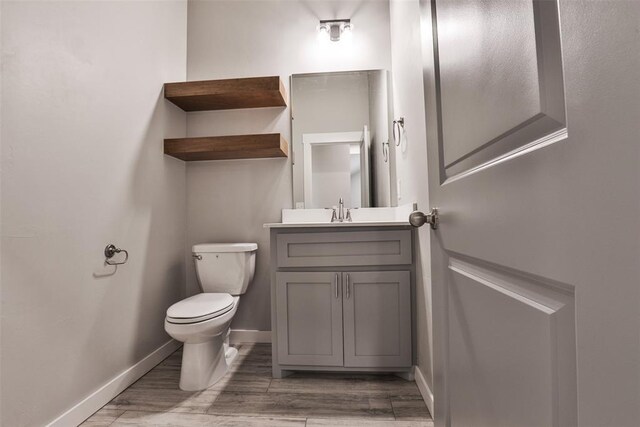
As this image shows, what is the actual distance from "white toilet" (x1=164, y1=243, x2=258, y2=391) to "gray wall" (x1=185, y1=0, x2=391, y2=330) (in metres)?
0.30

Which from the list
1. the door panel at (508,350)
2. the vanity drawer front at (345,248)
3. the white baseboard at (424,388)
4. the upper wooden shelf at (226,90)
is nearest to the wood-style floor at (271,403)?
the white baseboard at (424,388)

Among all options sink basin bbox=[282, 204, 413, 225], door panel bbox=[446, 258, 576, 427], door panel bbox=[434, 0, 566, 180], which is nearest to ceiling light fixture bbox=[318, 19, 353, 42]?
sink basin bbox=[282, 204, 413, 225]

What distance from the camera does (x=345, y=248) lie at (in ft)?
5.49

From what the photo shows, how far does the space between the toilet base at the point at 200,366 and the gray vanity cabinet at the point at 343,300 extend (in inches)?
13.4

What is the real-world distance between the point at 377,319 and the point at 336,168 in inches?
45.4

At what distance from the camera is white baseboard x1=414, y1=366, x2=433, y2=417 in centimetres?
136

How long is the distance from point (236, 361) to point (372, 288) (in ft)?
3.39

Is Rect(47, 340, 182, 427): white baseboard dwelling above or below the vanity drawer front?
below

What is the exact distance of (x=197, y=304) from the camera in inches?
66.9

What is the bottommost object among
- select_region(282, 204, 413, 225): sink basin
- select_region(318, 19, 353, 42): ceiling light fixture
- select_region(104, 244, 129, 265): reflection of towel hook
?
select_region(104, 244, 129, 265): reflection of towel hook

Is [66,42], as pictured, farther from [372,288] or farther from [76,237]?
[372,288]

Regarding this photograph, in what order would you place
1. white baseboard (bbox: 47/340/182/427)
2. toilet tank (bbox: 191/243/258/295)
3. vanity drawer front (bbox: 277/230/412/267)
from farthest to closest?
toilet tank (bbox: 191/243/258/295) → vanity drawer front (bbox: 277/230/412/267) → white baseboard (bbox: 47/340/182/427)

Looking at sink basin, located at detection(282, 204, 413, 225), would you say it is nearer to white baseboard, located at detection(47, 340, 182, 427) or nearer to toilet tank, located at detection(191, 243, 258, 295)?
toilet tank, located at detection(191, 243, 258, 295)

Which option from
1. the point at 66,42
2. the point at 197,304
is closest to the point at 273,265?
the point at 197,304
